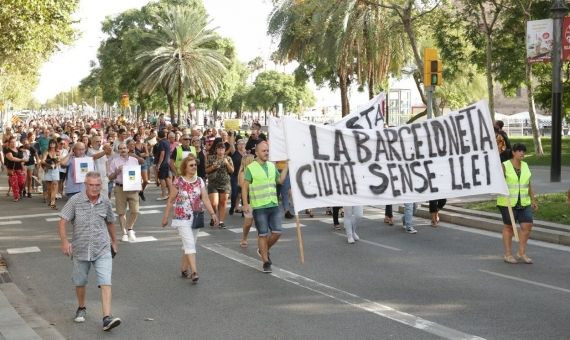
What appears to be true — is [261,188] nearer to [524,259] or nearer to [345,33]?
[524,259]

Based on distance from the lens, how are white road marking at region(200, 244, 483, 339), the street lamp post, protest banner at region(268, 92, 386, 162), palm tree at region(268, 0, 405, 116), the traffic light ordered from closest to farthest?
white road marking at region(200, 244, 483, 339), protest banner at region(268, 92, 386, 162), the traffic light, the street lamp post, palm tree at region(268, 0, 405, 116)

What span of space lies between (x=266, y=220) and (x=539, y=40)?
1227 cm

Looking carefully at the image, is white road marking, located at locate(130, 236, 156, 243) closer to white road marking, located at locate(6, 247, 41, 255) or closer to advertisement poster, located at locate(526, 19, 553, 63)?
white road marking, located at locate(6, 247, 41, 255)

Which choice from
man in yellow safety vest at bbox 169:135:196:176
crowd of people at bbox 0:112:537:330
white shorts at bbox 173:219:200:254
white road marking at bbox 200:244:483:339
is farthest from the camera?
man in yellow safety vest at bbox 169:135:196:176

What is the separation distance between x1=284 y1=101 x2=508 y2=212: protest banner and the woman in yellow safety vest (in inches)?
23.4

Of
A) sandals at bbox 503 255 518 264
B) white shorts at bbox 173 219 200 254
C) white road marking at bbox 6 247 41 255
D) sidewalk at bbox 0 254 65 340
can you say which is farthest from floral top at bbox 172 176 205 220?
sandals at bbox 503 255 518 264

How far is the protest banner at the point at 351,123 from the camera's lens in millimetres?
9812

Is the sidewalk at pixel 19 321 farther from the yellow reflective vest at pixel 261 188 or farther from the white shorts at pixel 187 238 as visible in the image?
the yellow reflective vest at pixel 261 188

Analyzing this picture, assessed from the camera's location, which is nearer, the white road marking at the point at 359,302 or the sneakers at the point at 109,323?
the white road marking at the point at 359,302

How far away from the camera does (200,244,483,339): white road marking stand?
669cm

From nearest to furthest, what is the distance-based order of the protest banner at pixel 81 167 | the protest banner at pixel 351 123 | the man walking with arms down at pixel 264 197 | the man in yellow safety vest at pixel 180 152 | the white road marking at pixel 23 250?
the man walking with arms down at pixel 264 197 → the protest banner at pixel 351 123 → the white road marking at pixel 23 250 → the protest banner at pixel 81 167 → the man in yellow safety vest at pixel 180 152

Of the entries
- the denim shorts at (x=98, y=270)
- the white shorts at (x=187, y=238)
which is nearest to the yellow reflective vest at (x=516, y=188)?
the white shorts at (x=187, y=238)

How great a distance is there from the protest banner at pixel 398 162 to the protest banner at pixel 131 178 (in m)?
3.80

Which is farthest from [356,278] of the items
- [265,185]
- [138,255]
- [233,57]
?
Answer: [233,57]
